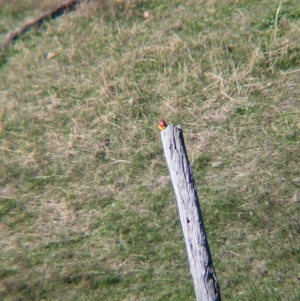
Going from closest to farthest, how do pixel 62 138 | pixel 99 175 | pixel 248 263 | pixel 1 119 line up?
pixel 248 263
pixel 99 175
pixel 62 138
pixel 1 119

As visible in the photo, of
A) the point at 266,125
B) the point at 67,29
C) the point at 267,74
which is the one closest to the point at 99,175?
the point at 266,125

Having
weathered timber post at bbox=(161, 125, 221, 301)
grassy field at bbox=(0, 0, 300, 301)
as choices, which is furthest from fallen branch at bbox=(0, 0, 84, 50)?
weathered timber post at bbox=(161, 125, 221, 301)

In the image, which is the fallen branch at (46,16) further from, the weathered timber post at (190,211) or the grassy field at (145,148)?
the weathered timber post at (190,211)

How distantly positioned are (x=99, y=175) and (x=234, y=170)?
1408mm

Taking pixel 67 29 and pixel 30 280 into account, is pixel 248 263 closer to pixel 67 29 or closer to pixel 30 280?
pixel 30 280

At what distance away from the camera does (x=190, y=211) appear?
3.86m

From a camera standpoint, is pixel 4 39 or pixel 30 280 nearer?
pixel 30 280

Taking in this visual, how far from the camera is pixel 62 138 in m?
6.60

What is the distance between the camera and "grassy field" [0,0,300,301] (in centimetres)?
529

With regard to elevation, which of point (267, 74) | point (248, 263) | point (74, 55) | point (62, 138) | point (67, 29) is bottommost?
point (248, 263)

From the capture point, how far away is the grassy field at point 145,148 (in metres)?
5.29

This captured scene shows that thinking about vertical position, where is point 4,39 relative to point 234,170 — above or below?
above

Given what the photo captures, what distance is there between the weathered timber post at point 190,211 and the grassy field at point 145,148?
1.18 metres

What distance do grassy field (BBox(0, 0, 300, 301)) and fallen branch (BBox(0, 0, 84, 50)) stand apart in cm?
10
